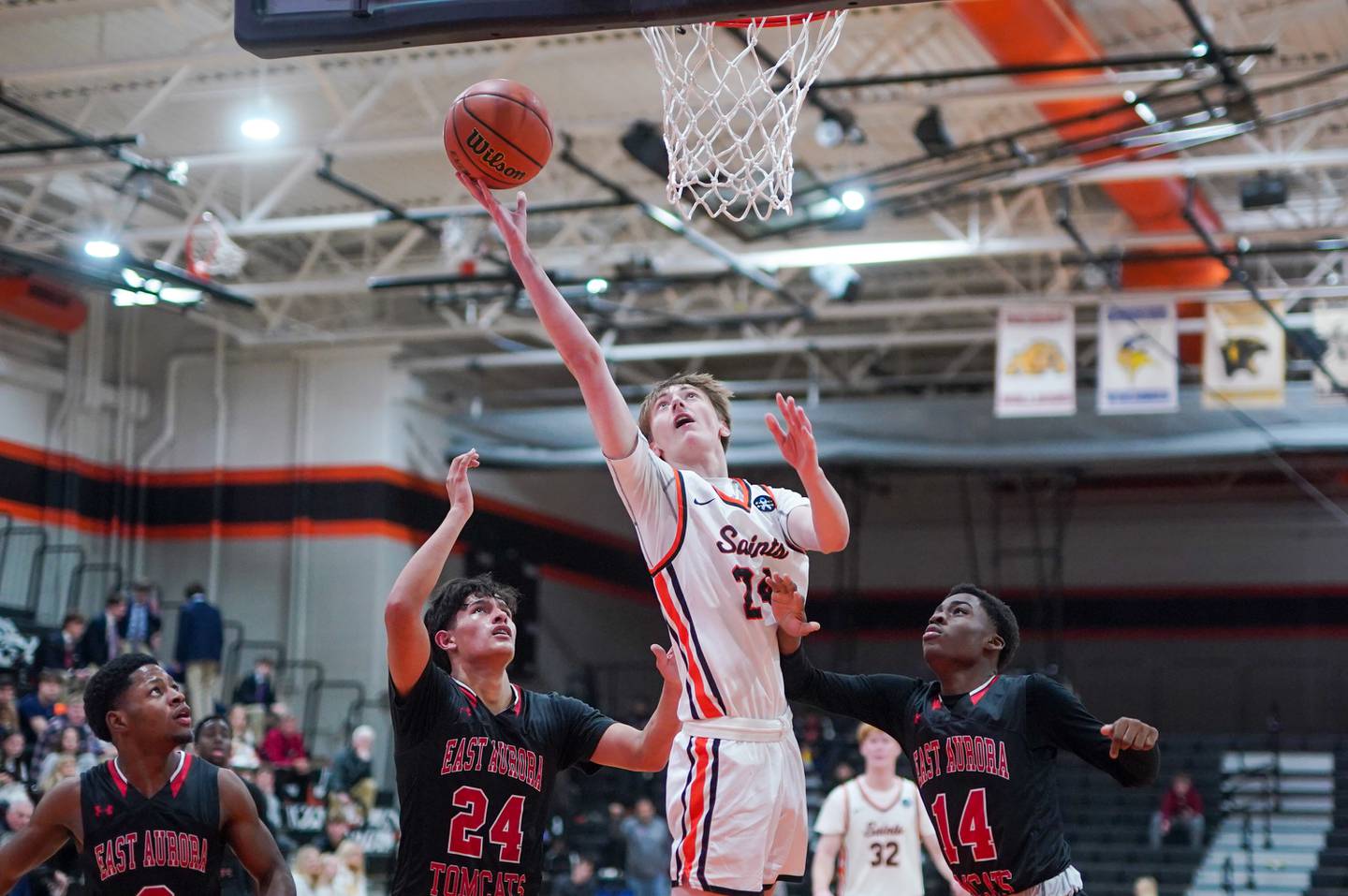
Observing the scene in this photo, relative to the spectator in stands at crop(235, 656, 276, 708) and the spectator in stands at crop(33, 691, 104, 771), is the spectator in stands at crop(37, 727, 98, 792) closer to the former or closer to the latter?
the spectator in stands at crop(33, 691, 104, 771)

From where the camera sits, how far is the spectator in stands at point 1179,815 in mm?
19156

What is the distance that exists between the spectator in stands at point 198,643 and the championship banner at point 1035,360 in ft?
30.9

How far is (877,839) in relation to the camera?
907 cm

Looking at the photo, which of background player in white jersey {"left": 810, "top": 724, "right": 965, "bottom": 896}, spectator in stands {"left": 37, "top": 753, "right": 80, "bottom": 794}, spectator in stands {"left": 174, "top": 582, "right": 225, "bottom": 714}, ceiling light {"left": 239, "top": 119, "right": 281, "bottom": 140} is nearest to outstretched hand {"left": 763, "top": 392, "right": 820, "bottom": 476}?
background player in white jersey {"left": 810, "top": 724, "right": 965, "bottom": 896}

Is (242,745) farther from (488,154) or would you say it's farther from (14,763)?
(488,154)

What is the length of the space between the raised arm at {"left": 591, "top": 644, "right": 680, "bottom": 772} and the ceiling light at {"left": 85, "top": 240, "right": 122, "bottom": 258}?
10760 millimetres

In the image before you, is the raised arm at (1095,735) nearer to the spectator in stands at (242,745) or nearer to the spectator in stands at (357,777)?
the spectator in stands at (242,745)

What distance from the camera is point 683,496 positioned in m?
4.78

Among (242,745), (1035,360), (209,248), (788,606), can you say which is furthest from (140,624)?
(788,606)

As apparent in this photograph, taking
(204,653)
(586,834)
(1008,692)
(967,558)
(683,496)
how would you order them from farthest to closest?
(967,558) → (586,834) → (204,653) → (1008,692) → (683,496)

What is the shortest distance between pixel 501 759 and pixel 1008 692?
157 centimetres

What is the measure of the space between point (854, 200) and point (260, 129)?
6300 millimetres

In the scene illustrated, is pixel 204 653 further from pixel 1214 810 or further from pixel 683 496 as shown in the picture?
pixel 683 496

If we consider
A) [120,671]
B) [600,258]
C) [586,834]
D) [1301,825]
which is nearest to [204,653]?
[586,834]
